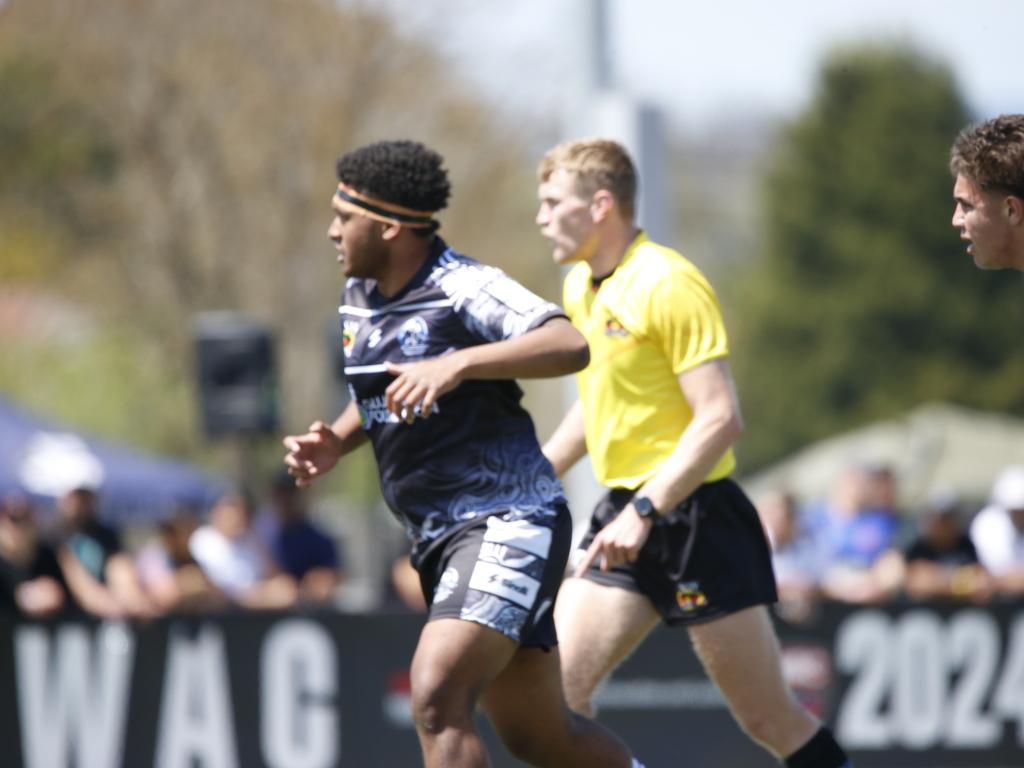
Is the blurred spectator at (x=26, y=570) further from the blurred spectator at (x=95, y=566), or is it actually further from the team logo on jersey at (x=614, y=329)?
the team logo on jersey at (x=614, y=329)

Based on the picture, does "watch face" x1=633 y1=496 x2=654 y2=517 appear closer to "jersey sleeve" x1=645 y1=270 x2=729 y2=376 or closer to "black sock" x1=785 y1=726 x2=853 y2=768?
"jersey sleeve" x1=645 y1=270 x2=729 y2=376

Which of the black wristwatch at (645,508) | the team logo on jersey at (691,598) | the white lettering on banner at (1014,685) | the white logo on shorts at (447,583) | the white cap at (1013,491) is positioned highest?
the black wristwatch at (645,508)

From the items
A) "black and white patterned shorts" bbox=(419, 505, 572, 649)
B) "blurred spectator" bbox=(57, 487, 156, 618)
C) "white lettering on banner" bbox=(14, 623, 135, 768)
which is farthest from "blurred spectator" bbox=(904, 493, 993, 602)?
"black and white patterned shorts" bbox=(419, 505, 572, 649)

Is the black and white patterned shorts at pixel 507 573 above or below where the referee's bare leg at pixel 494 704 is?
above

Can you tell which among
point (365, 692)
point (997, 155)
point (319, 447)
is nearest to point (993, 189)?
point (997, 155)

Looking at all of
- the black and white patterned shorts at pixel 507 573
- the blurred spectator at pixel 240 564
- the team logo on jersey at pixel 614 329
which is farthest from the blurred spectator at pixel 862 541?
the black and white patterned shorts at pixel 507 573

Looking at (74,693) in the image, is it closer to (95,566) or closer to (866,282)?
(95,566)

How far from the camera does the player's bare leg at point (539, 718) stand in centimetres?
527

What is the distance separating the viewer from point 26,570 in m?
10.7

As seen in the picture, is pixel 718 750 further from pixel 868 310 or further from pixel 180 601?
pixel 868 310

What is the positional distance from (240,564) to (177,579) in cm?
79

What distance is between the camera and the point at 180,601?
34.9 ft

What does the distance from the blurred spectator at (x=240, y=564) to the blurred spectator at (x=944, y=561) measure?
13.0ft

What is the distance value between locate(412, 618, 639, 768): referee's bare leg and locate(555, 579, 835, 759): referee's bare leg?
449mm
